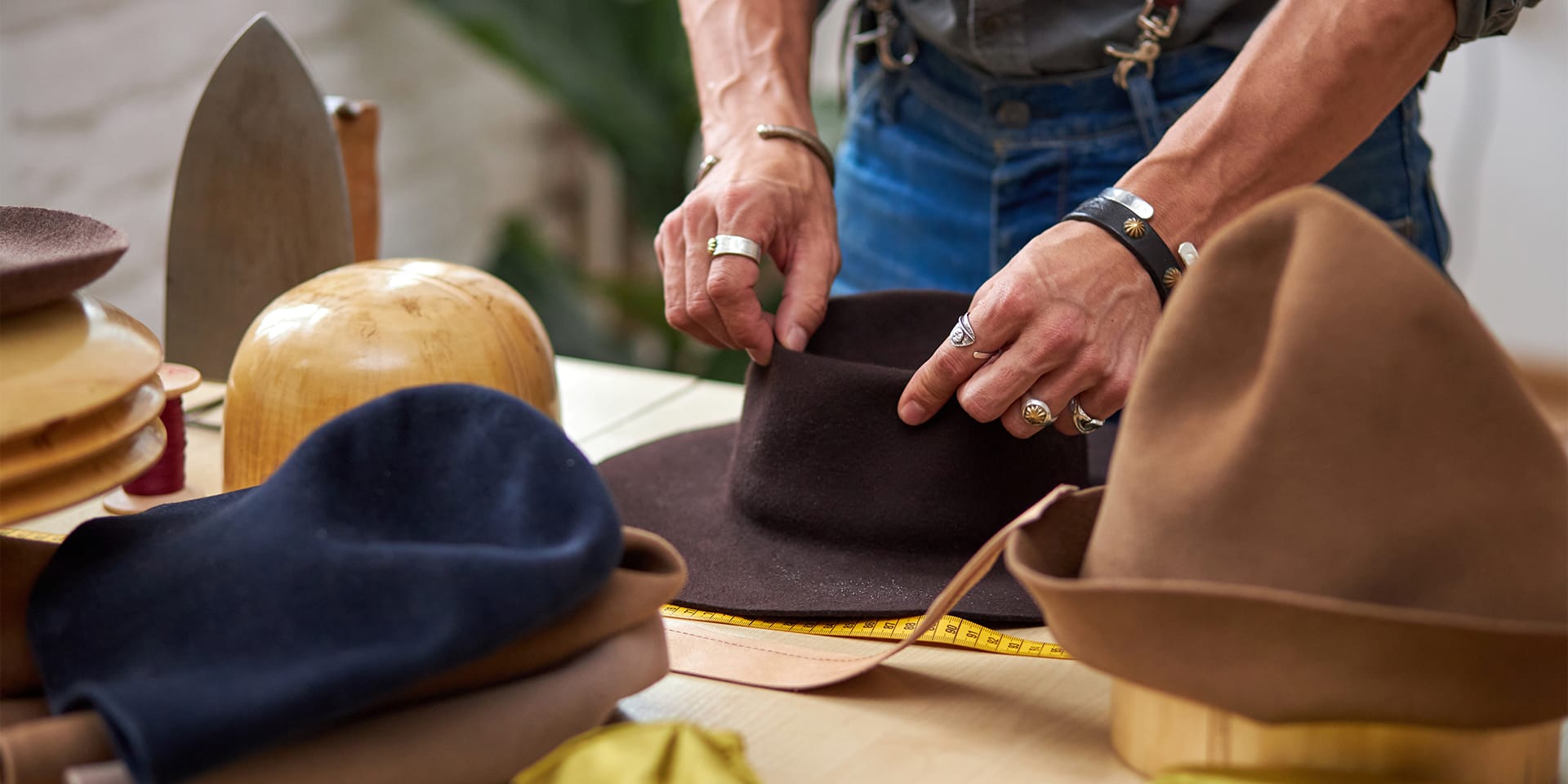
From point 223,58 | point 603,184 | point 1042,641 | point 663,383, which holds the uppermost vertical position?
point 223,58

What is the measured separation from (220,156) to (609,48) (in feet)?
4.55

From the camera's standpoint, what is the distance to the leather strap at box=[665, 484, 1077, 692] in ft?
2.18

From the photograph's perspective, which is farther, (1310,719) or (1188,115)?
(1188,115)

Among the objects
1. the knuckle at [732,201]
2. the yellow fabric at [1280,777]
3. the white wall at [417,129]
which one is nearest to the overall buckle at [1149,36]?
the knuckle at [732,201]

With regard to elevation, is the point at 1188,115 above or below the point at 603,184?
above

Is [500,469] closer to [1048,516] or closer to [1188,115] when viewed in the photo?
[1048,516]

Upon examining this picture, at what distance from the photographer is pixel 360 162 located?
1.32 meters

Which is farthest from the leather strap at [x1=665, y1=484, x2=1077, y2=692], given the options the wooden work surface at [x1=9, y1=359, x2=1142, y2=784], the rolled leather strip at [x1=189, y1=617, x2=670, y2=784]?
the rolled leather strip at [x1=189, y1=617, x2=670, y2=784]

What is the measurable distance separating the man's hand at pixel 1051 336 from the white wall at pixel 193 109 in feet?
3.83

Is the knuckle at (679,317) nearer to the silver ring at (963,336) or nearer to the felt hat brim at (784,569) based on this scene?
the felt hat brim at (784,569)

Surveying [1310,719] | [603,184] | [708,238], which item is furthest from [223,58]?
[603,184]

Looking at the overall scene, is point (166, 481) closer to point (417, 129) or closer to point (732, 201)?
point (732, 201)

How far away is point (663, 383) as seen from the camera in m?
1.40

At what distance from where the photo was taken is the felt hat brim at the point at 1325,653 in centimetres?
50
